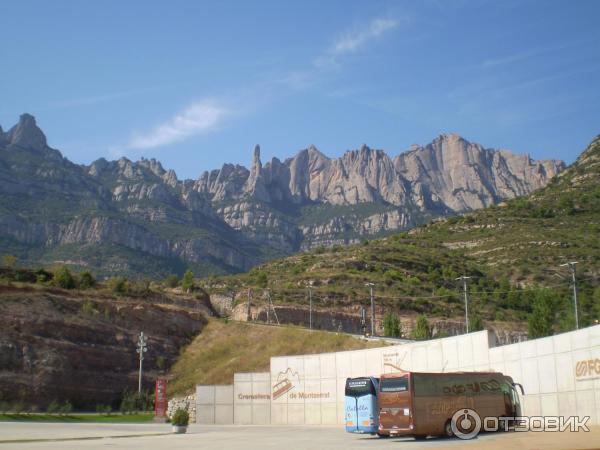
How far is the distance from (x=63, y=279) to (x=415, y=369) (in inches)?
2227

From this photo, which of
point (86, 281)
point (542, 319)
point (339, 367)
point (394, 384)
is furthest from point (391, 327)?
point (394, 384)

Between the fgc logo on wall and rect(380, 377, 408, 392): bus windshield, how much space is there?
247cm

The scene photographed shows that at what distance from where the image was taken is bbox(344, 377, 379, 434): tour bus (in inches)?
1214

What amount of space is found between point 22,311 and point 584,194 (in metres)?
108

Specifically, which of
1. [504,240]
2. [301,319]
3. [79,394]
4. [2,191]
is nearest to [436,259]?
[504,240]

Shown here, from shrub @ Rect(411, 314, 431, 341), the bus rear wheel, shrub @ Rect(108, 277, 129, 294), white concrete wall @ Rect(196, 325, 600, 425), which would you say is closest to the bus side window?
white concrete wall @ Rect(196, 325, 600, 425)

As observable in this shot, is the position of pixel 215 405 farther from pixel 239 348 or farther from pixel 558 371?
pixel 558 371

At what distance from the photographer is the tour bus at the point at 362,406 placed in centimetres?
3085

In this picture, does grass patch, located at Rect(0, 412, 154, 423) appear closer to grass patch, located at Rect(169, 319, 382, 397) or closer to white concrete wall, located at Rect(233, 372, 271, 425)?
grass patch, located at Rect(169, 319, 382, 397)

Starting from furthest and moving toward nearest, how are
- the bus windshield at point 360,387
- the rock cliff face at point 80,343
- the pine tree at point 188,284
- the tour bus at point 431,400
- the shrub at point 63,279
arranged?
the pine tree at point 188,284 < the shrub at point 63,279 < the rock cliff face at point 80,343 < the bus windshield at point 360,387 < the tour bus at point 431,400

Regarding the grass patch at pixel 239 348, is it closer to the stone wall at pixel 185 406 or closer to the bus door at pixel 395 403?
the stone wall at pixel 185 406

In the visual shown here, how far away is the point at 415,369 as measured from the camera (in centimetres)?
3869

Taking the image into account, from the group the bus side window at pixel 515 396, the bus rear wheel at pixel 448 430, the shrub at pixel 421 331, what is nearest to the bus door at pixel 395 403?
the bus rear wheel at pixel 448 430

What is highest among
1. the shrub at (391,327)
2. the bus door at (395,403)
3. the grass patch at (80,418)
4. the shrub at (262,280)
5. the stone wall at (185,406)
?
the shrub at (262,280)
